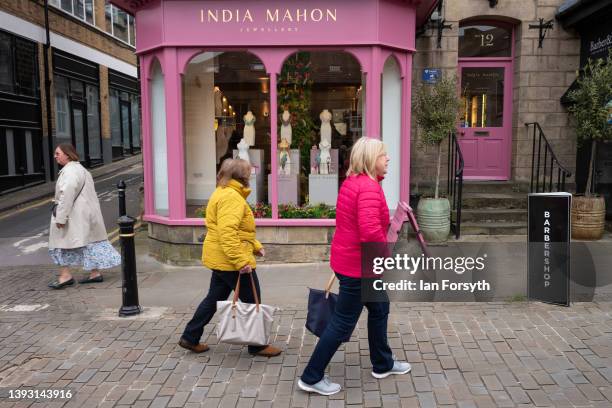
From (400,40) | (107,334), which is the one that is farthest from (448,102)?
(107,334)

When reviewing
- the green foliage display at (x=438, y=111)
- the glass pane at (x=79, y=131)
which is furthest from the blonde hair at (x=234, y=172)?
the glass pane at (x=79, y=131)

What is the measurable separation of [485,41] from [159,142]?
19.9 ft

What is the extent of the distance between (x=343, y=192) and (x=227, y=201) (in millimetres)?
935

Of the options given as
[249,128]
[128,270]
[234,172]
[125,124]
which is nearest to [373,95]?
[249,128]

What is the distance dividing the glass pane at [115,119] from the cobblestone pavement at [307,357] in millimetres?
18979

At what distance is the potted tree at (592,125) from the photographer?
7805 mm

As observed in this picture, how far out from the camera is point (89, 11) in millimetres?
21141

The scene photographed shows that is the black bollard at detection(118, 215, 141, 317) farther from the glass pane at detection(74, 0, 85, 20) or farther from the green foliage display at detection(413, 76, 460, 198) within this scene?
the glass pane at detection(74, 0, 85, 20)

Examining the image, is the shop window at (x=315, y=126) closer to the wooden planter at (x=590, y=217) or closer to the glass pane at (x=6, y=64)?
the wooden planter at (x=590, y=217)

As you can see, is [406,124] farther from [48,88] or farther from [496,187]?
[48,88]

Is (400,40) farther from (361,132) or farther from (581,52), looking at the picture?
(581,52)

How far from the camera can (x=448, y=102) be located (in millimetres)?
8125

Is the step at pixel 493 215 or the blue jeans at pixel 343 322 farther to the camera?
the step at pixel 493 215

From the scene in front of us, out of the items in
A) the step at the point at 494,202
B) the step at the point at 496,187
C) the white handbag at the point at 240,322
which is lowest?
the white handbag at the point at 240,322
